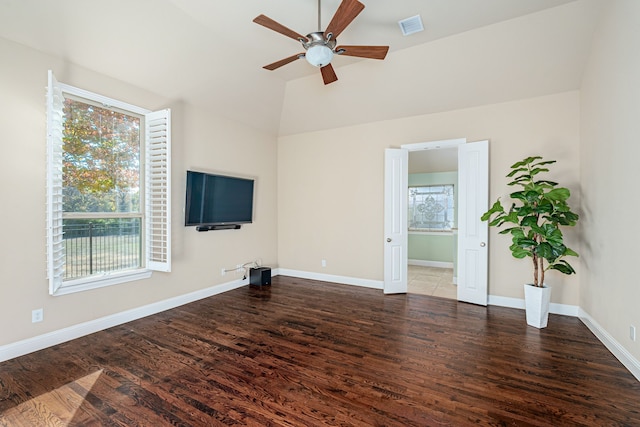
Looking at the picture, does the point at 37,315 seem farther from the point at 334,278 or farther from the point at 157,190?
the point at 334,278

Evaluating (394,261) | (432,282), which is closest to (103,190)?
(394,261)

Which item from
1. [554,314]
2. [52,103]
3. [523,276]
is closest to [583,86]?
[523,276]

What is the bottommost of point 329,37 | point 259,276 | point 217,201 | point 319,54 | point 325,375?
point 325,375

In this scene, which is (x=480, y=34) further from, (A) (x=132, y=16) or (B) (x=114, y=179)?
(B) (x=114, y=179)

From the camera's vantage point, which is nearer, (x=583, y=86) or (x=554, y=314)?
(x=583, y=86)

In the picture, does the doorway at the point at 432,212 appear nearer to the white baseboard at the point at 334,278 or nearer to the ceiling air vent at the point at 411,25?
the white baseboard at the point at 334,278

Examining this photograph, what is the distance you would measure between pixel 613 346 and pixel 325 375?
2.91 m

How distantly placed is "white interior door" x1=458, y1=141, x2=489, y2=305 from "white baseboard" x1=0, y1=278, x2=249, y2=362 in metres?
4.06

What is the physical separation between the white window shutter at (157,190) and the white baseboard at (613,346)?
483 cm

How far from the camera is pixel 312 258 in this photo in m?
5.91

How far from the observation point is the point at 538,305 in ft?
11.4

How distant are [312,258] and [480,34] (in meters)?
4.45

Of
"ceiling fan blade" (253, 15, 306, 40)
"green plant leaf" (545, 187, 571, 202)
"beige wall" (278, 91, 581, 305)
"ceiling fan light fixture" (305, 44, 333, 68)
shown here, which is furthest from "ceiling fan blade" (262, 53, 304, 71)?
"green plant leaf" (545, 187, 571, 202)

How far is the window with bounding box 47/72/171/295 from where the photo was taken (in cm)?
290
